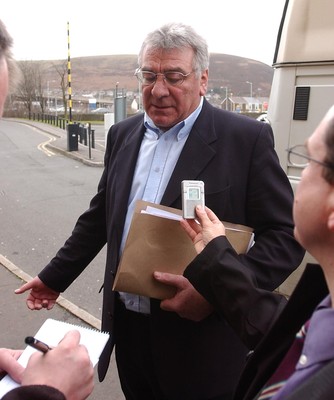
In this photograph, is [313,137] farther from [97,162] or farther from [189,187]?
[97,162]

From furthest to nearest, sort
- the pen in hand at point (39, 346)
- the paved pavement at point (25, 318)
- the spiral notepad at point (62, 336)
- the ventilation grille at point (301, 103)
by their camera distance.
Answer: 1. the ventilation grille at point (301, 103)
2. the paved pavement at point (25, 318)
3. the spiral notepad at point (62, 336)
4. the pen in hand at point (39, 346)

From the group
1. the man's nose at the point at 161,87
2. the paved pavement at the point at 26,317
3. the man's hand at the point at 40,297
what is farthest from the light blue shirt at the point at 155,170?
the paved pavement at the point at 26,317

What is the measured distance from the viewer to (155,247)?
168 centimetres

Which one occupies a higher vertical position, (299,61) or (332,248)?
(299,61)

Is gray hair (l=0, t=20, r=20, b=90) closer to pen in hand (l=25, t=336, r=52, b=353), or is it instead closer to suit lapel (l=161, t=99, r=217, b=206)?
suit lapel (l=161, t=99, r=217, b=206)

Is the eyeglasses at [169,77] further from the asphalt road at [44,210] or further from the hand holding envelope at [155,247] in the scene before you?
the asphalt road at [44,210]

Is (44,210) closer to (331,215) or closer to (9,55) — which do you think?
(9,55)

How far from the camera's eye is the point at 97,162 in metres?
13.3

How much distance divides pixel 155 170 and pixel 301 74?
2412 mm

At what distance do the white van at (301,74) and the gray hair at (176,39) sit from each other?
6.70ft

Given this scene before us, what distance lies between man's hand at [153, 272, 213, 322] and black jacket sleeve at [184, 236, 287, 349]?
0.17 m

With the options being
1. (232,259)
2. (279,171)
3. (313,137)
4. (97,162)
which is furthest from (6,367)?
(97,162)

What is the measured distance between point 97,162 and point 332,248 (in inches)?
493

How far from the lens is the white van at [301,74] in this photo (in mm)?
3641
